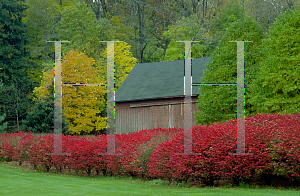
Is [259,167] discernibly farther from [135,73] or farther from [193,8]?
[193,8]

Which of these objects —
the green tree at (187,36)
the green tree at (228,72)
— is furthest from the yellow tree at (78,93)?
→ the green tree at (228,72)

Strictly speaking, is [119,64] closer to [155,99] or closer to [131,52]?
[131,52]

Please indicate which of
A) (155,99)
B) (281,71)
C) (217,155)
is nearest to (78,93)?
(155,99)

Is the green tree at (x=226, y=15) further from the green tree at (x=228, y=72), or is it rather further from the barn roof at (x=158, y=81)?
the green tree at (x=228, y=72)

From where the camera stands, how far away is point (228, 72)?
17.7 metres

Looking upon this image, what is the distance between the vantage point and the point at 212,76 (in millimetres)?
18188

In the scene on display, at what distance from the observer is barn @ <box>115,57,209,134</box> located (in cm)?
2341

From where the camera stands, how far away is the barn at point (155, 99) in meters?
23.4

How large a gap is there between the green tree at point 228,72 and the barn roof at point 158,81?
3.88 metres

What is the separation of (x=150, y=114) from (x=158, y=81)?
3136 mm

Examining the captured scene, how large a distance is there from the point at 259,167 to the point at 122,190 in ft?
13.0

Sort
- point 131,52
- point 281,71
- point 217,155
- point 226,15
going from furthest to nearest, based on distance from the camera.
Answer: point 131,52 < point 226,15 < point 281,71 < point 217,155

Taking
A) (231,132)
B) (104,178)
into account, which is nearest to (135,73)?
(104,178)

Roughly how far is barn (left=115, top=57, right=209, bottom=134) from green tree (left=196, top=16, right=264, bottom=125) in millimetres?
3924
